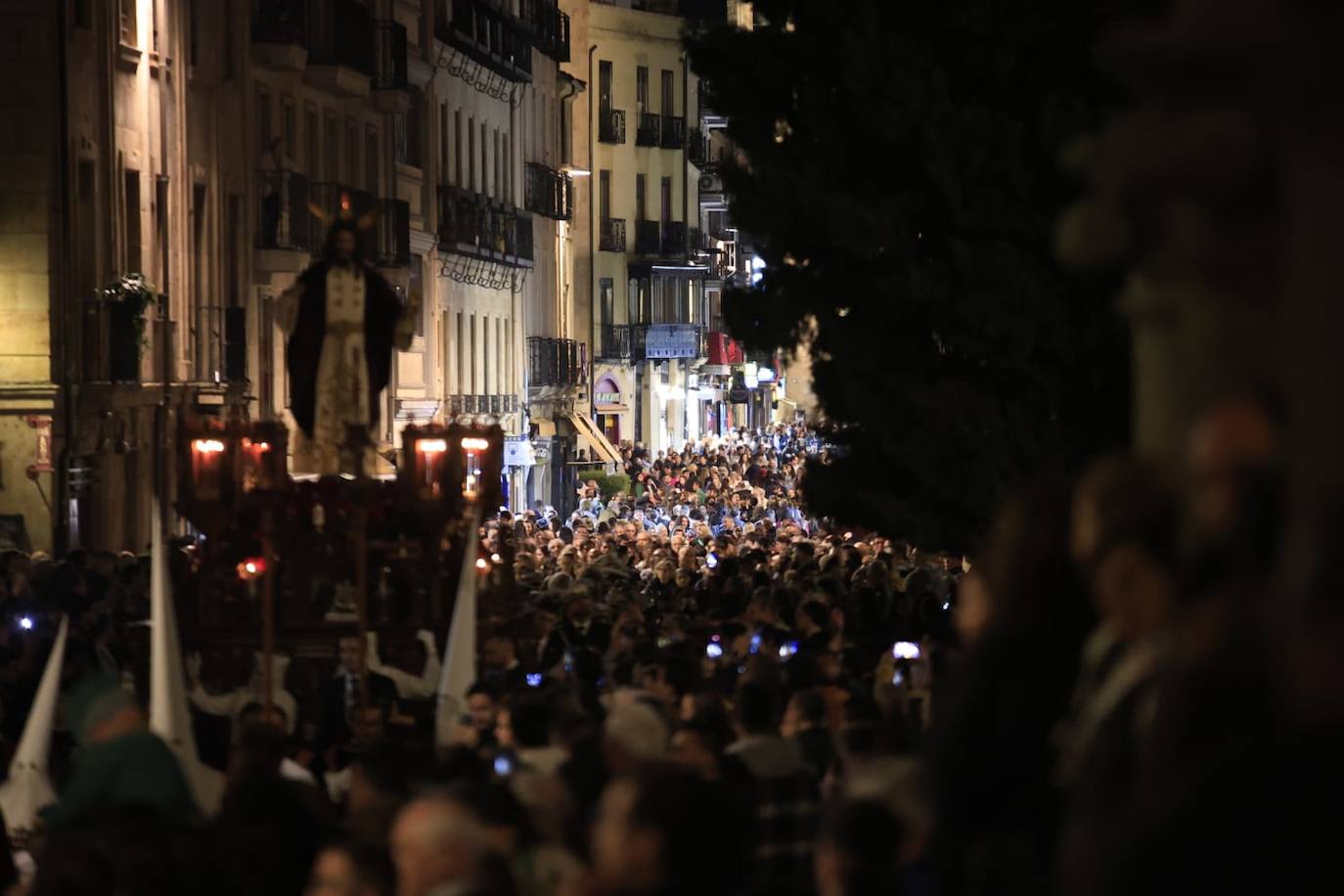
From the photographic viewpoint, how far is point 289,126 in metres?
43.5

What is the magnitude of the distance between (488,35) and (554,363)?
11.0 m

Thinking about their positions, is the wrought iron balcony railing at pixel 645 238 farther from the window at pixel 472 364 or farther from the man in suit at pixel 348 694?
the man in suit at pixel 348 694

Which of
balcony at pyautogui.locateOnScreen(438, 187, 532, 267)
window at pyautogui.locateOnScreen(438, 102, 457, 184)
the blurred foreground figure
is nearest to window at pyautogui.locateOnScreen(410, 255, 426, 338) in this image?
balcony at pyautogui.locateOnScreen(438, 187, 532, 267)

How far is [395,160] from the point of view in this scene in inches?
2029

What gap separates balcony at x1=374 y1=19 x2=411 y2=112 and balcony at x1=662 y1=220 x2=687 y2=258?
3566 centimetres

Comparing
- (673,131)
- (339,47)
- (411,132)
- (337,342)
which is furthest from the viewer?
(673,131)

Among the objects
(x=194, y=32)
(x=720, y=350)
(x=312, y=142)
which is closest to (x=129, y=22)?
(x=194, y=32)

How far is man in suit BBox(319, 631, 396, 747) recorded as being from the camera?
17953 mm

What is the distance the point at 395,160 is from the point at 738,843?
44244 mm

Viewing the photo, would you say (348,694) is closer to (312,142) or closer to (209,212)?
(209,212)

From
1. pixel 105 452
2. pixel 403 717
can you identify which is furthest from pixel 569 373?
pixel 403 717

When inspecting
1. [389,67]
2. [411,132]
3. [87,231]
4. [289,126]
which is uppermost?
[389,67]

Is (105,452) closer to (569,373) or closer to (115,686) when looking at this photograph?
(115,686)

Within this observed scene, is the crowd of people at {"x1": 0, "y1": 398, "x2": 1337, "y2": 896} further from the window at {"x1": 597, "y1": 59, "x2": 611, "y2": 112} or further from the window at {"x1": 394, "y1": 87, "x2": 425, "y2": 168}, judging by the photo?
the window at {"x1": 597, "y1": 59, "x2": 611, "y2": 112}
